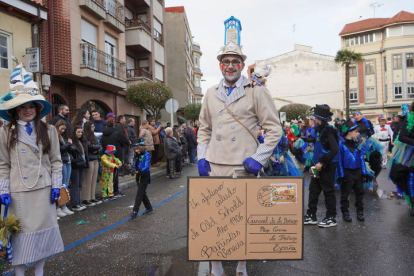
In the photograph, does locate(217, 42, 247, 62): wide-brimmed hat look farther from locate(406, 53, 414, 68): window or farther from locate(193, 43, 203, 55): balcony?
locate(193, 43, 203, 55): balcony

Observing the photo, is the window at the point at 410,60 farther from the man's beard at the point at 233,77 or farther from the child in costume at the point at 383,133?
the man's beard at the point at 233,77

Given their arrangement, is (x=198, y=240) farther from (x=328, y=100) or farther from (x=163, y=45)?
(x=328, y=100)

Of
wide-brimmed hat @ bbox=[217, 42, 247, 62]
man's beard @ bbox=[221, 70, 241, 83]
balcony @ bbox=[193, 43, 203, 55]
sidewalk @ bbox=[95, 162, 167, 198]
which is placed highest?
balcony @ bbox=[193, 43, 203, 55]

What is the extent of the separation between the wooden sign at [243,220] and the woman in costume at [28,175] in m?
1.46

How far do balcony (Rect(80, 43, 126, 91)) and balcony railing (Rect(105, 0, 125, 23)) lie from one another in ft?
8.48

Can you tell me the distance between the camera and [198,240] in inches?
112

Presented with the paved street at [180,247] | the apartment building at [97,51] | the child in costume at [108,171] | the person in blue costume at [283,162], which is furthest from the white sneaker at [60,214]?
the apartment building at [97,51]

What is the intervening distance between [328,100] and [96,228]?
5690 cm

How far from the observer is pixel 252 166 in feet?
9.66

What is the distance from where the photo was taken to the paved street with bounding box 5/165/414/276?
147 inches

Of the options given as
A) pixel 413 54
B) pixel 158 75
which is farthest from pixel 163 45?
pixel 413 54

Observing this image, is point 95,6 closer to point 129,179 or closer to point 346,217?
point 129,179

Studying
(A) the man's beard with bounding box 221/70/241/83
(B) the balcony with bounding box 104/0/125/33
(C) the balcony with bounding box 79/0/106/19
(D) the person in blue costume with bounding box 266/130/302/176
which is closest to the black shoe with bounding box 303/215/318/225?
(D) the person in blue costume with bounding box 266/130/302/176

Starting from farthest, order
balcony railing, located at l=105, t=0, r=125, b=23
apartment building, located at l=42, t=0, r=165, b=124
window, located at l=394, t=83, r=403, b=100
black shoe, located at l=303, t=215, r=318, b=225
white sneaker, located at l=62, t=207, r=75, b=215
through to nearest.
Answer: window, located at l=394, t=83, r=403, b=100
balcony railing, located at l=105, t=0, r=125, b=23
apartment building, located at l=42, t=0, r=165, b=124
white sneaker, located at l=62, t=207, r=75, b=215
black shoe, located at l=303, t=215, r=318, b=225
